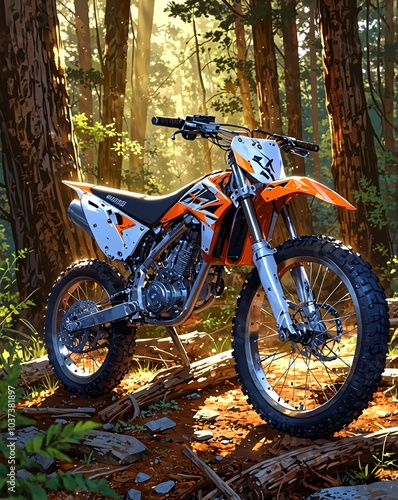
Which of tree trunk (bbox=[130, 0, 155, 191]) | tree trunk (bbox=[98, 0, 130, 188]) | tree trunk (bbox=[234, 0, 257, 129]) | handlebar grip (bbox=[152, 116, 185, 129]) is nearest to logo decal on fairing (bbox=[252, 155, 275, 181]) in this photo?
handlebar grip (bbox=[152, 116, 185, 129])

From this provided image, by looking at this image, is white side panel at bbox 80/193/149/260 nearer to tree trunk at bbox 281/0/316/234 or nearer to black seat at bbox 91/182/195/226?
black seat at bbox 91/182/195/226

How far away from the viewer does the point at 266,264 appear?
391 cm

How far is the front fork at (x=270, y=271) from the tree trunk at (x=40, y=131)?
312cm

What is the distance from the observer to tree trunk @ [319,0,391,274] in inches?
373

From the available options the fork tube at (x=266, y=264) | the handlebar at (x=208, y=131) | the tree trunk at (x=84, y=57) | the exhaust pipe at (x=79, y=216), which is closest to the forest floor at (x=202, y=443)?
the fork tube at (x=266, y=264)

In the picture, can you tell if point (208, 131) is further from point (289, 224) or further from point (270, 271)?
point (270, 271)

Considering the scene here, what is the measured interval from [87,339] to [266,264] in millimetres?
1862

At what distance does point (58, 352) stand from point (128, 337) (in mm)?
653

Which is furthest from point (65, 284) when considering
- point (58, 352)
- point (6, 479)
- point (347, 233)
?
point (347, 233)

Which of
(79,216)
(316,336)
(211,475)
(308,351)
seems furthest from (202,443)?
(79,216)

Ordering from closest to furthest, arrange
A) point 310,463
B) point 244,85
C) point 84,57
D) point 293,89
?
point 310,463 → point 293,89 → point 244,85 → point 84,57

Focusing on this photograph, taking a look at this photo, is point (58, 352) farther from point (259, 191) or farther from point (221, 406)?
point (259, 191)

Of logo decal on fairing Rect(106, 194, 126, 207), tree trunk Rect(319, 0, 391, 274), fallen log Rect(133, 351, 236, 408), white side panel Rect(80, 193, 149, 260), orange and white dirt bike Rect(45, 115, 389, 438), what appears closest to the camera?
orange and white dirt bike Rect(45, 115, 389, 438)

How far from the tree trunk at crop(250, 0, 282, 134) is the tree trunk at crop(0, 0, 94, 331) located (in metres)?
6.33
